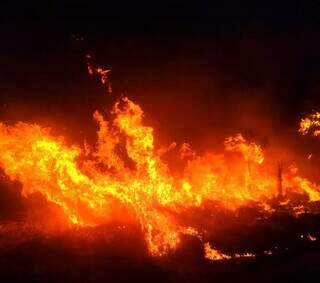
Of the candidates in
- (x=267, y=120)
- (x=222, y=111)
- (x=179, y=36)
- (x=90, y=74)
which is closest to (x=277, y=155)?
(x=267, y=120)

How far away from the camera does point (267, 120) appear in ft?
65.2

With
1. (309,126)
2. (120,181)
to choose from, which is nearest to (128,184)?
(120,181)

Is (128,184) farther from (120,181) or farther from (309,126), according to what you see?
(309,126)

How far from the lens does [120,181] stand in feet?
44.1

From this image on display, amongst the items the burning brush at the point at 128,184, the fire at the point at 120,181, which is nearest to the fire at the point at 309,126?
the burning brush at the point at 128,184

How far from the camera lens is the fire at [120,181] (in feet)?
40.0

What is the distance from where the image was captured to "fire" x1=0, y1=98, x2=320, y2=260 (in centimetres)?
1220

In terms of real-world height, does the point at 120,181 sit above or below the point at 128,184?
above

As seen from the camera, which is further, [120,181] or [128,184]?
Answer: [120,181]

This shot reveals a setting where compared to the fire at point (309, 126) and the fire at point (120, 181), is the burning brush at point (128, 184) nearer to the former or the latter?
the fire at point (120, 181)

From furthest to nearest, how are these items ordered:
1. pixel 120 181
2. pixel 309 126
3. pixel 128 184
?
pixel 309 126, pixel 120 181, pixel 128 184

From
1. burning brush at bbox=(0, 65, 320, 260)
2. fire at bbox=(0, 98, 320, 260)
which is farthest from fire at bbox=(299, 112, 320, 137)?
fire at bbox=(0, 98, 320, 260)

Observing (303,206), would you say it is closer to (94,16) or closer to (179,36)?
(179,36)

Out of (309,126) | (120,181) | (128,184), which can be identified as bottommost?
(128,184)
